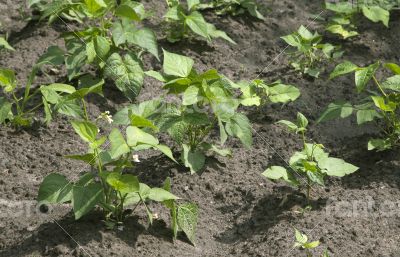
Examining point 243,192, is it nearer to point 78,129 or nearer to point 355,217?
point 355,217

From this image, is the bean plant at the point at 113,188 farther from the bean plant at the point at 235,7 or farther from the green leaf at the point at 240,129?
the bean plant at the point at 235,7

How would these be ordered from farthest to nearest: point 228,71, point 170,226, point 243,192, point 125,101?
point 228,71, point 125,101, point 243,192, point 170,226

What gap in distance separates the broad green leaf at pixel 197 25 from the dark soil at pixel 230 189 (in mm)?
244

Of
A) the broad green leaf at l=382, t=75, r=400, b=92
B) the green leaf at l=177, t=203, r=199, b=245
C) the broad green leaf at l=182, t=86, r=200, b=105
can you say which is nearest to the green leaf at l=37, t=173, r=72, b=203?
the green leaf at l=177, t=203, r=199, b=245

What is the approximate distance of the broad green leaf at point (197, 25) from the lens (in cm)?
380

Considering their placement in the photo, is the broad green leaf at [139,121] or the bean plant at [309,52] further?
the bean plant at [309,52]

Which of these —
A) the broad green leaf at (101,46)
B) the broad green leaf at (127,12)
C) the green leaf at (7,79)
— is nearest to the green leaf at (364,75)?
the broad green leaf at (127,12)

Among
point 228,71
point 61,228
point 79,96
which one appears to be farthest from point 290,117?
point 61,228

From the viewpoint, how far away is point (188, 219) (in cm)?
281

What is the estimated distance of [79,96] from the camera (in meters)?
3.06

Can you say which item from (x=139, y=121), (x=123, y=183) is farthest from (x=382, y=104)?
(x=123, y=183)

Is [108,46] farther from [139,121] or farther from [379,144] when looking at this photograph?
[379,144]

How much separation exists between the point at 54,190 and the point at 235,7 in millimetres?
2130

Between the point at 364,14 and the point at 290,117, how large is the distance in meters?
0.96
